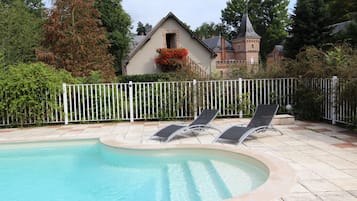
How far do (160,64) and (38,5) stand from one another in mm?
18860

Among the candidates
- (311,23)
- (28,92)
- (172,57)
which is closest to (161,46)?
(172,57)

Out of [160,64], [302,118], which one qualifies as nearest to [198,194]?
[302,118]

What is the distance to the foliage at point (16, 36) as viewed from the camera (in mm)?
18531

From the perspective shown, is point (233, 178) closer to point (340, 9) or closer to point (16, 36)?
point (16, 36)

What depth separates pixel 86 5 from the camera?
16.9 metres

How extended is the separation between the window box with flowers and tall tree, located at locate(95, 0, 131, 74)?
28.0 ft

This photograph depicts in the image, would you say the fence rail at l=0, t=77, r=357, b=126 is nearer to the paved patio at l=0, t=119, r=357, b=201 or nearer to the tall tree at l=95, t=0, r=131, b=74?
the paved patio at l=0, t=119, r=357, b=201

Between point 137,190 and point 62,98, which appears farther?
point 62,98

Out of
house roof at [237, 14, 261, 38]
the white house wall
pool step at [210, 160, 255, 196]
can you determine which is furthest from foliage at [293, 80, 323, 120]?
house roof at [237, 14, 261, 38]

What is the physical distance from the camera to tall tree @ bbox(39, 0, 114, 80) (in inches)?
650

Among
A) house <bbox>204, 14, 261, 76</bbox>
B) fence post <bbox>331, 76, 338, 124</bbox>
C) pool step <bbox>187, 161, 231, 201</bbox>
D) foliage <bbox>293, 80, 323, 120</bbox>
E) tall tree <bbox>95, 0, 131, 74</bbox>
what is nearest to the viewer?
pool step <bbox>187, 161, 231, 201</bbox>

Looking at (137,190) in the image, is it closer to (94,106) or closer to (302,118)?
(94,106)

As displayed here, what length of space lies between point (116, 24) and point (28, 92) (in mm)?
24615

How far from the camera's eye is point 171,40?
27391 mm
